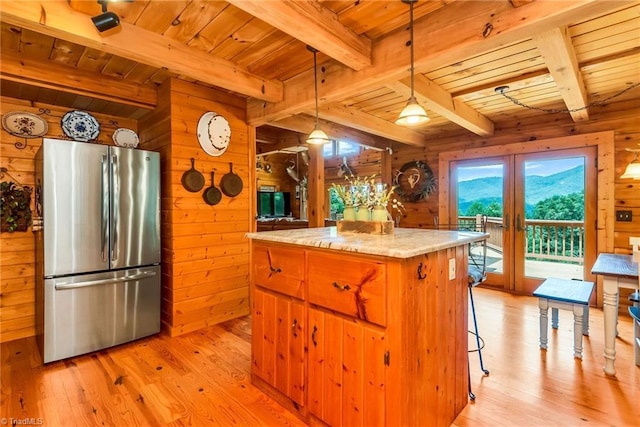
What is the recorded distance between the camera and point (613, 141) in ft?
11.9

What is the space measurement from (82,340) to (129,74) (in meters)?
2.40

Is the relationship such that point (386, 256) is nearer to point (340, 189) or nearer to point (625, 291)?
point (340, 189)

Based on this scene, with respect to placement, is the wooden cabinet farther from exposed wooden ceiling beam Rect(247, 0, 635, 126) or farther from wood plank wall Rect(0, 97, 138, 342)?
wood plank wall Rect(0, 97, 138, 342)

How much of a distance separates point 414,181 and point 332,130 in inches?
71.6

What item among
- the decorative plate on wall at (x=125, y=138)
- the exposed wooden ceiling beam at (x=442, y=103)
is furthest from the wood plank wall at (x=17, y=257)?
the exposed wooden ceiling beam at (x=442, y=103)

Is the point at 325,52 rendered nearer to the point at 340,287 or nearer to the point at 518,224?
the point at 340,287

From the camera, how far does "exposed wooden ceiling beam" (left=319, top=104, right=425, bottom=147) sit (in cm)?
359

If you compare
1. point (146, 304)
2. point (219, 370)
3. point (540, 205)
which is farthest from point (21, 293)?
point (540, 205)

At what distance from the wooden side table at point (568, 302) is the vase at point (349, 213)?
1.79m

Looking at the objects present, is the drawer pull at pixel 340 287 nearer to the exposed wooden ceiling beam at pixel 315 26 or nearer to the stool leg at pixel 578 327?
the exposed wooden ceiling beam at pixel 315 26

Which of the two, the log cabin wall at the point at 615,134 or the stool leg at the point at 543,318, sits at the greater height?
the log cabin wall at the point at 615,134

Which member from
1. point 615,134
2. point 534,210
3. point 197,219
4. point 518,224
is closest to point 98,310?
point 197,219

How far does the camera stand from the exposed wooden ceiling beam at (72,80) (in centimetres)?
246

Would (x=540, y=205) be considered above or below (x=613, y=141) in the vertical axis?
below
